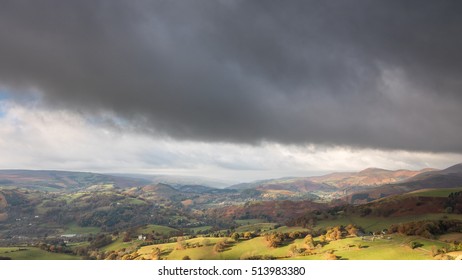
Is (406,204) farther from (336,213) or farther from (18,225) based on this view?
(18,225)

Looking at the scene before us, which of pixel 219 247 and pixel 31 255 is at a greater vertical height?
pixel 219 247

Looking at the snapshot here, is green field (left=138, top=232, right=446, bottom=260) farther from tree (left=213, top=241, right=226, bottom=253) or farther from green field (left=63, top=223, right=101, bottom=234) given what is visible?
green field (left=63, top=223, right=101, bottom=234)

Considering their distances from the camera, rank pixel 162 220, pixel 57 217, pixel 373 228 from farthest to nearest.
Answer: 1. pixel 57 217
2. pixel 162 220
3. pixel 373 228

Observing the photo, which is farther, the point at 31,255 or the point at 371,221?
the point at 371,221

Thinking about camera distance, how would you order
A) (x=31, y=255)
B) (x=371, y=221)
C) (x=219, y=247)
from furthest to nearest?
1. (x=371, y=221)
2. (x=31, y=255)
3. (x=219, y=247)

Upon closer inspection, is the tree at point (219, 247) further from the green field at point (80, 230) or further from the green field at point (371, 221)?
the green field at point (80, 230)

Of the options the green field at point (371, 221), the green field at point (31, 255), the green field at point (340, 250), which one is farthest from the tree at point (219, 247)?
the green field at point (31, 255)

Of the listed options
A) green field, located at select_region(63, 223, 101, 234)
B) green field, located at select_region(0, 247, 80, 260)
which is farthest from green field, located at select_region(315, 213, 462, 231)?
green field, located at select_region(63, 223, 101, 234)

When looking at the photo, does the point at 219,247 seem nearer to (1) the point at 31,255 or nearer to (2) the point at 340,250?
(2) the point at 340,250

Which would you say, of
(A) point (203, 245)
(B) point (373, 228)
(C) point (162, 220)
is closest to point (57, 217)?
(C) point (162, 220)

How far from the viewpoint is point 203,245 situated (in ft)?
189

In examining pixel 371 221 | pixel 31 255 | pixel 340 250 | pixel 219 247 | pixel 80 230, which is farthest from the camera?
pixel 80 230

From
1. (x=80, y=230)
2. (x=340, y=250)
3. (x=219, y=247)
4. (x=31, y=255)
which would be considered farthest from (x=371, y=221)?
(x=80, y=230)

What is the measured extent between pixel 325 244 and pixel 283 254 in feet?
24.6
